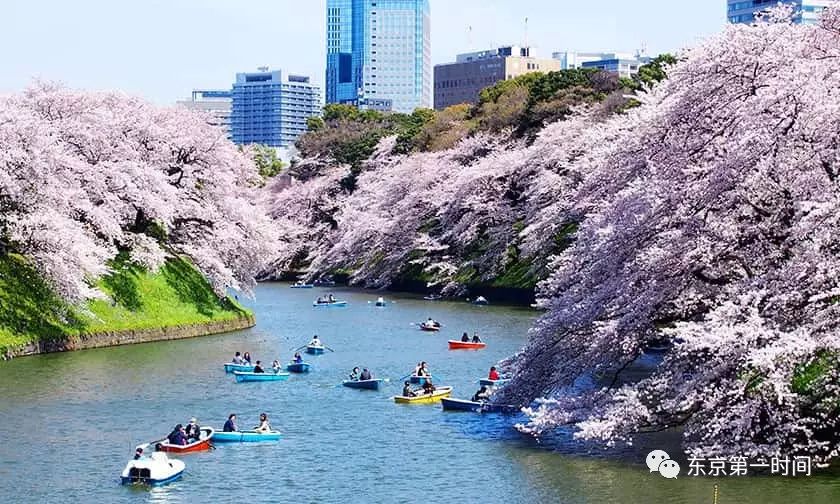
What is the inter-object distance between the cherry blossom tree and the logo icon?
2478 cm

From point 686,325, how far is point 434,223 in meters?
60.2

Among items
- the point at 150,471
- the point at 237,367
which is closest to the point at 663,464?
the point at 150,471

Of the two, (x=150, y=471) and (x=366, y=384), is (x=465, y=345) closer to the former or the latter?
(x=366, y=384)

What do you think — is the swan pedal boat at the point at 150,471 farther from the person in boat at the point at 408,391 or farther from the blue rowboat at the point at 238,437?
the person in boat at the point at 408,391

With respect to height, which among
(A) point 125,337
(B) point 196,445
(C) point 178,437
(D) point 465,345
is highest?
(A) point 125,337

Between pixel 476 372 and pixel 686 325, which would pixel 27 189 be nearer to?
pixel 476 372

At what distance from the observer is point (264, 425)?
102 ft

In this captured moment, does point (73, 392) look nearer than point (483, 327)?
Yes

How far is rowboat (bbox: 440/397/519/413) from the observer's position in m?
32.6

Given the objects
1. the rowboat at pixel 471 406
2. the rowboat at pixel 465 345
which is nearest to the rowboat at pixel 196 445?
the rowboat at pixel 471 406

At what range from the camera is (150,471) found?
26.0 m

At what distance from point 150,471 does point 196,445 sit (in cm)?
362

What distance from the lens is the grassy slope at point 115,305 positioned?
45.4m

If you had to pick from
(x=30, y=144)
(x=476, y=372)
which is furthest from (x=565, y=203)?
(x=30, y=144)
